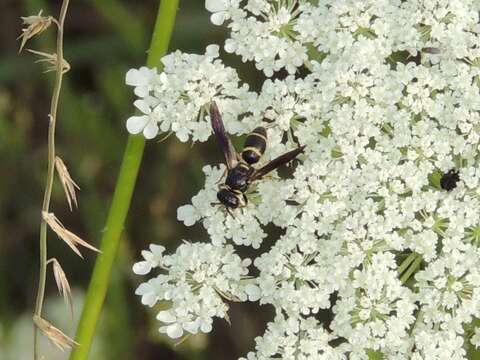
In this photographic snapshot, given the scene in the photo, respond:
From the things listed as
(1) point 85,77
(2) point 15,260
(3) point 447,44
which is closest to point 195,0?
(1) point 85,77

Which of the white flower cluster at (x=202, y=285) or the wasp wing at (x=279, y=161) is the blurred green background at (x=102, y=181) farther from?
the wasp wing at (x=279, y=161)

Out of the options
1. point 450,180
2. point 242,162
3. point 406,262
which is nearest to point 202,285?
point 242,162

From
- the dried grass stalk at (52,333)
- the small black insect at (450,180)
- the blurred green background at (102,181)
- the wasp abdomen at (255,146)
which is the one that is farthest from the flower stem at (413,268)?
the blurred green background at (102,181)

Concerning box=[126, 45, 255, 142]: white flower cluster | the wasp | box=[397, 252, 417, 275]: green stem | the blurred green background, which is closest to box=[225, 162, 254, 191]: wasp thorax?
the wasp

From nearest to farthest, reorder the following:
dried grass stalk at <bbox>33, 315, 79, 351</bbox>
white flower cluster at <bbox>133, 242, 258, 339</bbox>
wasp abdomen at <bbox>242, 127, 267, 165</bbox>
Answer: dried grass stalk at <bbox>33, 315, 79, 351</bbox>
wasp abdomen at <bbox>242, 127, 267, 165</bbox>
white flower cluster at <bbox>133, 242, 258, 339</bbox>

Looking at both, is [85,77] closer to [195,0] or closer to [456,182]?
[195,0]

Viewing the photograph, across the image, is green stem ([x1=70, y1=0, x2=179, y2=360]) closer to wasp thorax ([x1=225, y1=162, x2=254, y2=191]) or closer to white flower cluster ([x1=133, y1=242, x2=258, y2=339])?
white flower cluster ([x1=133, y1=242, x2=258, y2=339])
